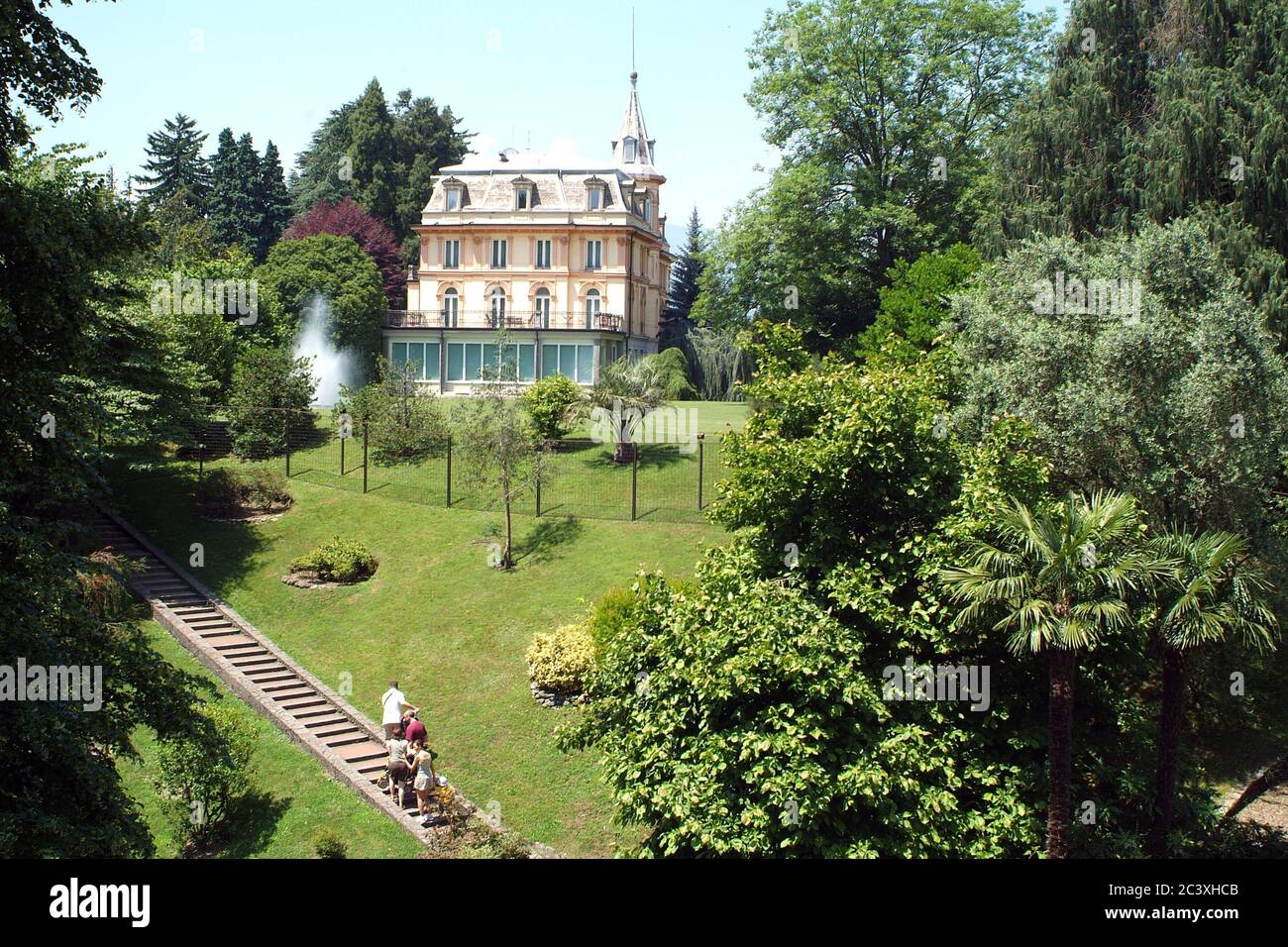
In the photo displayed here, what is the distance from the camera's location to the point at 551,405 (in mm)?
35938

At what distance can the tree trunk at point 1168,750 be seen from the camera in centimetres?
1406

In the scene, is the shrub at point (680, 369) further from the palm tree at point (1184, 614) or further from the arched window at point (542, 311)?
the palm tree at point (1184, 614)

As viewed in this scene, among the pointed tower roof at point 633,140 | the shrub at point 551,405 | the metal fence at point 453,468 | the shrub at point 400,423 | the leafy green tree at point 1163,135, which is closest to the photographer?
the leafy green tree at point 1163,135

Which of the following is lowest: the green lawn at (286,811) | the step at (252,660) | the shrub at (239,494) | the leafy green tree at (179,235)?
the green lawn at (286,811)

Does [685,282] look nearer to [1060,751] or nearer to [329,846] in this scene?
[329,846]

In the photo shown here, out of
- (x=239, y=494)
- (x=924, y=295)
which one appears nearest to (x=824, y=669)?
(x=924, y=295)

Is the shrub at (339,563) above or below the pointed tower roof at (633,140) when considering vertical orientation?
below

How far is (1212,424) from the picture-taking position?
17797 mm

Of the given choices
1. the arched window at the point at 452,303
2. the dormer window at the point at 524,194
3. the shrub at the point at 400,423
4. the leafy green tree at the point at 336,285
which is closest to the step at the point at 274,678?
the shrub at the point at 400,423

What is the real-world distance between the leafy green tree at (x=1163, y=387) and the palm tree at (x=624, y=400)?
16028mm

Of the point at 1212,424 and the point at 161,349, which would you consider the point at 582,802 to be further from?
the point at 161,349

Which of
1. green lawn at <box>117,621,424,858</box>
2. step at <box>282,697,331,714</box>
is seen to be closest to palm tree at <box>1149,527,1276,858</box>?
green lawn at <box>117,621,424,858</box>

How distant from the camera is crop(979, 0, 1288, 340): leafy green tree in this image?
2153 centimetres

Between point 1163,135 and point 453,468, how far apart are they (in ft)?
75.6
